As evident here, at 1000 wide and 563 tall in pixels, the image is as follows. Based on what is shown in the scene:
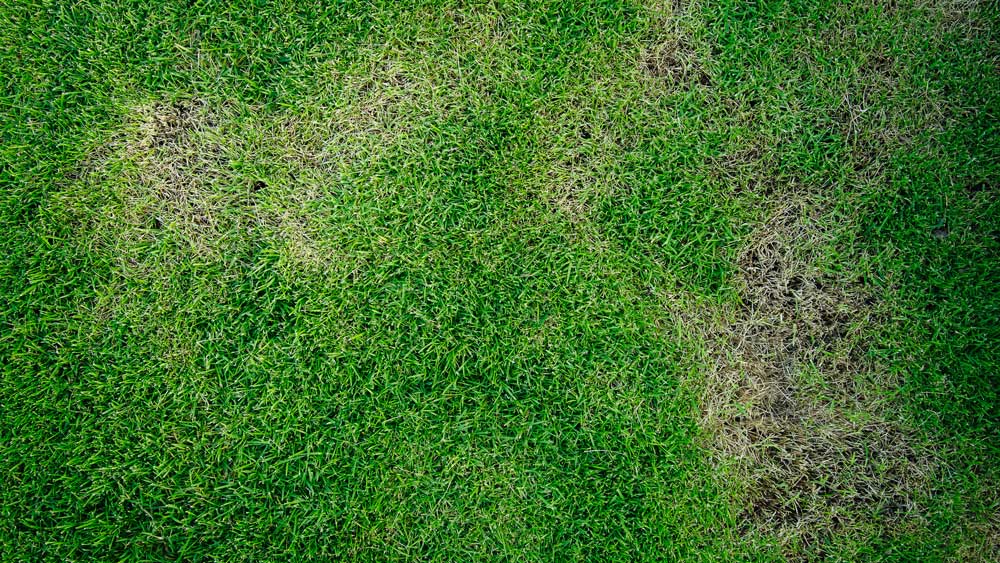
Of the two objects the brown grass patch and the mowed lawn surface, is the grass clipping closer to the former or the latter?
the mowed lawn surface

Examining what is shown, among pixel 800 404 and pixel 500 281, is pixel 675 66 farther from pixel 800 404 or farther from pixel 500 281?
pixel 800 404

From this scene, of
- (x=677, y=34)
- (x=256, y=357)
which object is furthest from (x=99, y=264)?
(x=677, y=34)

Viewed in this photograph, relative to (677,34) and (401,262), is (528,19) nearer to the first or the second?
(677,34)

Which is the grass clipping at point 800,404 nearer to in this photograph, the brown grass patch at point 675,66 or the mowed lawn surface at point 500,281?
the mowed lawn surface at point 500,281

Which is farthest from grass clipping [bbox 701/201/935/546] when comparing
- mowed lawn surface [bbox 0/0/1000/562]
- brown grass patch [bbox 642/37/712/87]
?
brown grass patch [bbox 642/37/712/87]

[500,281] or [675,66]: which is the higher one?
[675,66]

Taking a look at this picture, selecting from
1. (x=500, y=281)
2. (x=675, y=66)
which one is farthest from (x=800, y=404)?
(x=675, y=66)
